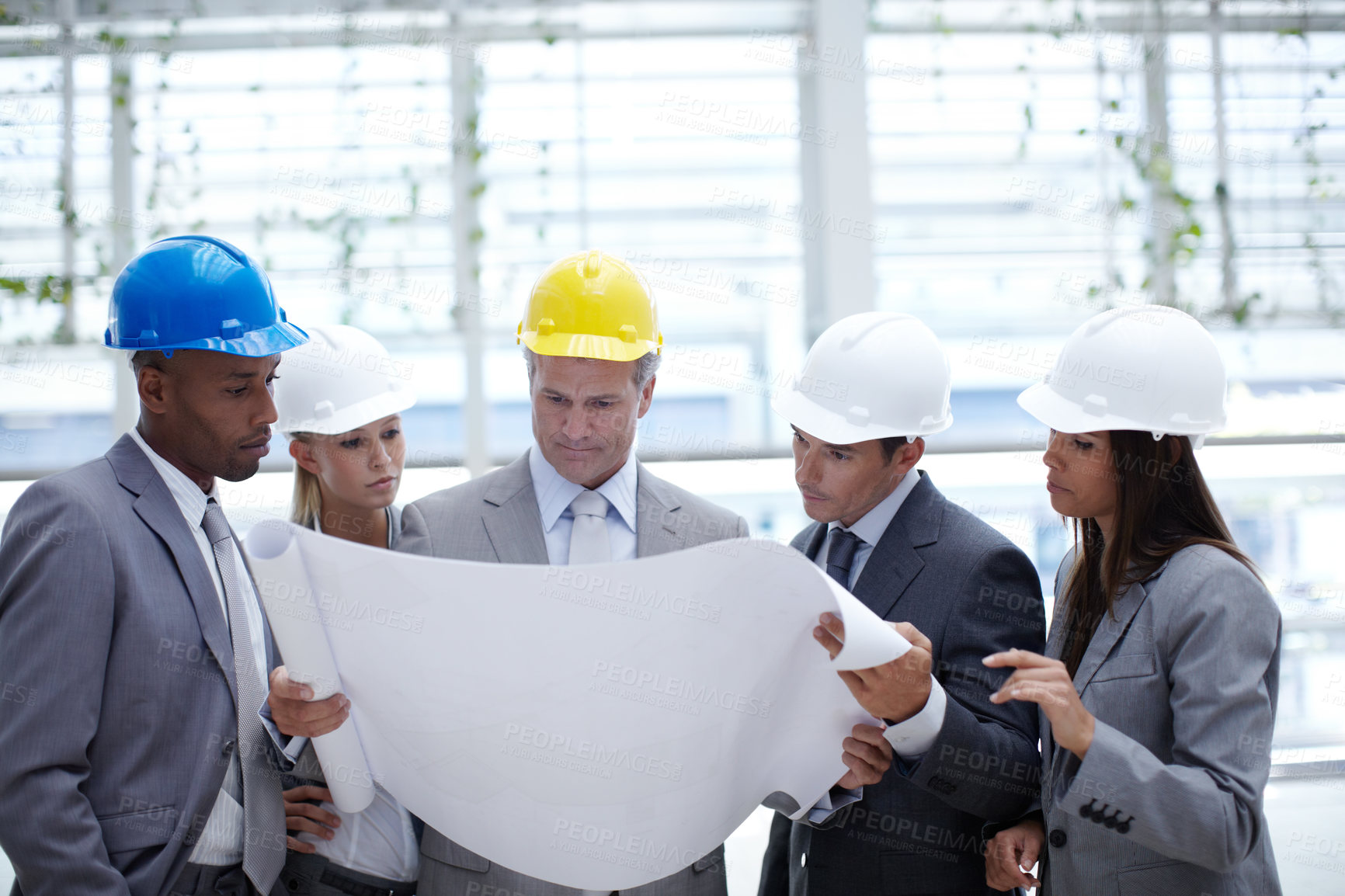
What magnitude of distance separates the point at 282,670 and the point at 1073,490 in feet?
4.95

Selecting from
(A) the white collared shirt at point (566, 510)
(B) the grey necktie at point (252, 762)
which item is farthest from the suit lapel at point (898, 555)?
(B) the grey necktie at point (252, 762)

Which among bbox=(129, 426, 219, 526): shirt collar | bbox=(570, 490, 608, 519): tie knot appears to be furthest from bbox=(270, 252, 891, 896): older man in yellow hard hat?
bbox=(129, 426, 219, 526): shirt collar

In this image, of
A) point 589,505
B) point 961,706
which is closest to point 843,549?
point 961,706

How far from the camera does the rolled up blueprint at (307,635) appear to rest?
123 cm

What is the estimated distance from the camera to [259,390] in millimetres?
1841

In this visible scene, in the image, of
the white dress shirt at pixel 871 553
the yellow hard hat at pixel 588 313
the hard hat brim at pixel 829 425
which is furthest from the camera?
the hard hat brim at pixel 829 425

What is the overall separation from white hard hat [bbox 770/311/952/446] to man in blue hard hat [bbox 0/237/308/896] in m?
1.13

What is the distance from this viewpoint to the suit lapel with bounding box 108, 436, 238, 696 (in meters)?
1.66

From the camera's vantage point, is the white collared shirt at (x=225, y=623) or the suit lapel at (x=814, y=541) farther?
the suit lapel at (x=814, y=541)

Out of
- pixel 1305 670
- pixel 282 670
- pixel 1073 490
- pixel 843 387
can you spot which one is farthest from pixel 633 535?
pixel 1305 670

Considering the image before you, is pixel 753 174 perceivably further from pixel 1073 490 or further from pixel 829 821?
pixel 829 821

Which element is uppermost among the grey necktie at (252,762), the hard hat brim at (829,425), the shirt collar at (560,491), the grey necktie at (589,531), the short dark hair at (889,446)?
the hard hat brim at (829,425)

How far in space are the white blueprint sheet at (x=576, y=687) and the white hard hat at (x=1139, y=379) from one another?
79 centimetres

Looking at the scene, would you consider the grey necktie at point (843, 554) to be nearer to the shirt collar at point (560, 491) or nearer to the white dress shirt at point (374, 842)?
the shirt collar at point (560, 491)
